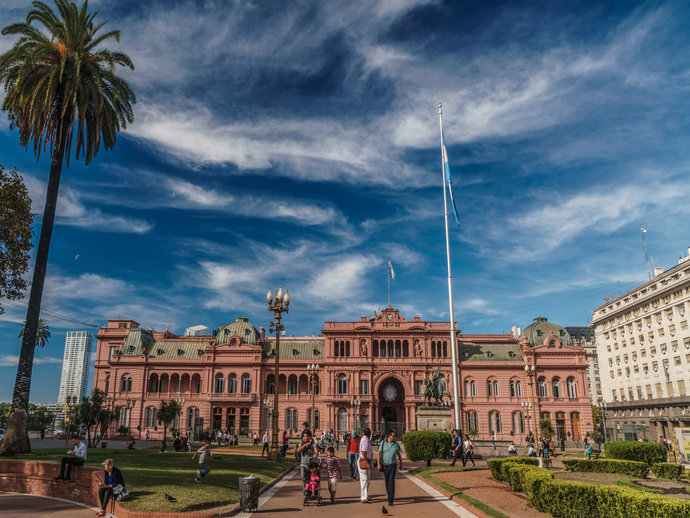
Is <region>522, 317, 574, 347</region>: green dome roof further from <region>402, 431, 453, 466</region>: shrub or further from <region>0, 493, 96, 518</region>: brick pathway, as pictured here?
<region>0, 493, 96, 518</region>: brick pathway

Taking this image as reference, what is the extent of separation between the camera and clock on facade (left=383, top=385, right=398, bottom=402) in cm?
6712

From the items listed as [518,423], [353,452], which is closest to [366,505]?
[353,452]

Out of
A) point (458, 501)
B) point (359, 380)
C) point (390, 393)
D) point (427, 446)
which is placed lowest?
point (458, 501)

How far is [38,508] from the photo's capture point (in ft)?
47.7

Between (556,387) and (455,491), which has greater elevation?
(556,387)

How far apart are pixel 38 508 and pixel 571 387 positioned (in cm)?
6528

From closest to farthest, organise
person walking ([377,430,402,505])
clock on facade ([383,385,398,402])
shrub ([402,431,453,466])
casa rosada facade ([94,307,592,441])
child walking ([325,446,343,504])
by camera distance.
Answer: person walking ([377,430,402,505]) → child walking ([325,446,343,504]) → shrub ([402,431,453,466]) → casa rosada facade ([94,307,592,441]) → clock on facade ([383,385,398,402])

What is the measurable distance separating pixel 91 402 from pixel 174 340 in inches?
1413

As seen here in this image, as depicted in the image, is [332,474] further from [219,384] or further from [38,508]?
[219,384]

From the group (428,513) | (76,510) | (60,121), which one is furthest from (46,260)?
(428,513)

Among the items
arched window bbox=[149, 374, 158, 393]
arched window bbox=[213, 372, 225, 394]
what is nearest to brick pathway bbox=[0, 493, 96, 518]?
arched window bbox=[213, 372, 225, 394]

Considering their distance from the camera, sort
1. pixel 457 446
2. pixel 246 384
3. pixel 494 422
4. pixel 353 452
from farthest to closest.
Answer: pixel 246 384 → pixel 494 422 → pixel 457 446 → pixel 353 452

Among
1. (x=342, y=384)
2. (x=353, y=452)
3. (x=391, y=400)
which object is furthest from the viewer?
(x=391, y=400)

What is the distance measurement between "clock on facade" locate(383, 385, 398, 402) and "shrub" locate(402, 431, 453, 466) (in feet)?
130
